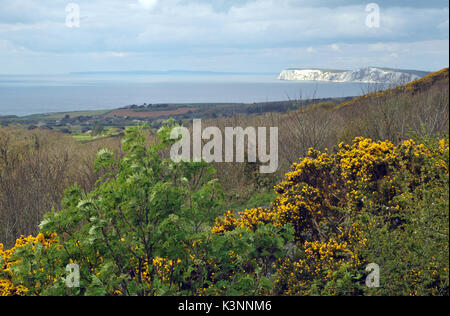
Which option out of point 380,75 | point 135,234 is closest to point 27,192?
point 135,234

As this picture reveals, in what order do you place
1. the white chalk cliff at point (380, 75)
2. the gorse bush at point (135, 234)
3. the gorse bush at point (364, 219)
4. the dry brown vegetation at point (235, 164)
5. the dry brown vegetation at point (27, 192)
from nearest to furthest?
the gorse bush at point (135, 234), the gorse bush at point (364, 219), the dry brown vegetation at point (27, 192), the dry brown vegetation at point (235, 164), the white chalk cliff at point (380, 75)

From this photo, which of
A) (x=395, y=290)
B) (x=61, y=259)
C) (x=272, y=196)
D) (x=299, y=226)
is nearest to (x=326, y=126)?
(x=272, y=196)

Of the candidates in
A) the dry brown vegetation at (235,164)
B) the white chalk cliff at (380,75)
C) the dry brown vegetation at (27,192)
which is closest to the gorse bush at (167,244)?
the dry brown vegetation at (235,164)

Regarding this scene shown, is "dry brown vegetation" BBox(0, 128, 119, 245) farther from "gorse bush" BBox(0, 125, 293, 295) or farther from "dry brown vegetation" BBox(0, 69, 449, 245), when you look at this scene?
"gorse bush" BBox(0, 125, 293, 295)

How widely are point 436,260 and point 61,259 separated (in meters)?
4.35

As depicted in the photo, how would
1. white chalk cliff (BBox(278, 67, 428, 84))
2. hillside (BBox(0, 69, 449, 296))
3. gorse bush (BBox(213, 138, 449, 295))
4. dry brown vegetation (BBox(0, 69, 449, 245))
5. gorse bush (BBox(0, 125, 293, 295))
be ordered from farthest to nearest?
1. white chalk cliff (BBox(278, 67, 428, 84))
2. dry brown vegetation (BBox(0, 69, 449, 245))
3. gorse bush (BBox(213, 138, 449, 295))
4. hillside (BBox(0, 69, 449, 296))
5. gorse bush (BBox(0, 125, 293, 295))

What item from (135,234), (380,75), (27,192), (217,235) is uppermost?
(380,75)

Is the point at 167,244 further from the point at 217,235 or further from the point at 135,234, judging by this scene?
the point at 217,235

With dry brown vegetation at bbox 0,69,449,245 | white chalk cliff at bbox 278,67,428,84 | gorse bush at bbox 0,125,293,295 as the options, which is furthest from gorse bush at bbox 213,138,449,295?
white chalk cliff at bbox 278,67,428,84

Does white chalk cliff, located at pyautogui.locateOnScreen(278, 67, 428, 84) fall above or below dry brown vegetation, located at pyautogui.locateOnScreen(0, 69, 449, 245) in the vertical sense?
above

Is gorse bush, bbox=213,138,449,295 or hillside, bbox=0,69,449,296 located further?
gorse bush, bbox=213,138,449,295

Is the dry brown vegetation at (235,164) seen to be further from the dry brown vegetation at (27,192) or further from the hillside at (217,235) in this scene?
the hillside at (217,235)

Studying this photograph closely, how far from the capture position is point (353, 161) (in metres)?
7.48

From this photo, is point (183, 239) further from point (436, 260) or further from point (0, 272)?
point (436, 260)
